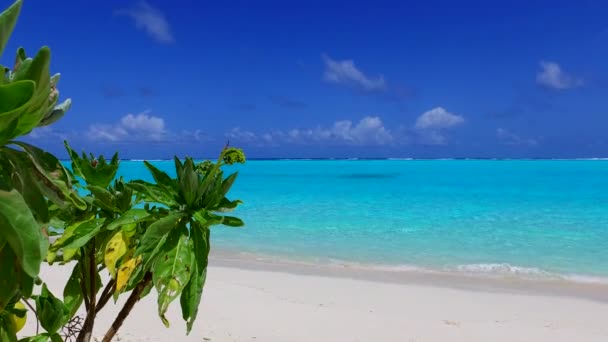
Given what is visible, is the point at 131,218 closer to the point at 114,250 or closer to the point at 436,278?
the point at 114,250

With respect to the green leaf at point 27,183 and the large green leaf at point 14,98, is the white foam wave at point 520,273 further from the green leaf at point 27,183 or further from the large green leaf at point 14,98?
the large green leaf at point 14,98

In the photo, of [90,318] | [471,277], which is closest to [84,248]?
[90,318]

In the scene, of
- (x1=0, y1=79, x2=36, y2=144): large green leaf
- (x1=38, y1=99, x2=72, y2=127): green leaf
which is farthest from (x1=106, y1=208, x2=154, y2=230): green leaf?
(x1=0, y1=79, x2=36, y2=144): large green leaf

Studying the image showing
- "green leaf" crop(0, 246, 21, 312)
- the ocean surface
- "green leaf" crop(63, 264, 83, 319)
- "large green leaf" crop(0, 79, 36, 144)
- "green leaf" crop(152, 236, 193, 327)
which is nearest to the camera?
"large green leaf" crop(0, 79, 36, 144)

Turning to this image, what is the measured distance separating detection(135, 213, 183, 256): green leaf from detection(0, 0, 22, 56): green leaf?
77 cm

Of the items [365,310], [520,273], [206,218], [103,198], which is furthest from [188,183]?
[520,273]

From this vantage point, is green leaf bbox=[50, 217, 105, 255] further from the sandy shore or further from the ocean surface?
the ocean surface

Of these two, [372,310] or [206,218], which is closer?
[206,218]

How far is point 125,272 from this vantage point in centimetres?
161

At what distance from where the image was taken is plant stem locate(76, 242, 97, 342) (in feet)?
5.48

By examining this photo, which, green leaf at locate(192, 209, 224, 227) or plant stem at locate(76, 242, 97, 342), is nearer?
green leaf at locate(192, 209, 224, 227)

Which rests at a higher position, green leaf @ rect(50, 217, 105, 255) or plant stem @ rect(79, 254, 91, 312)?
green leaf @ rect(50, 217, 105, 255)

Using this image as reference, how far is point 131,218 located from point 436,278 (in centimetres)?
755

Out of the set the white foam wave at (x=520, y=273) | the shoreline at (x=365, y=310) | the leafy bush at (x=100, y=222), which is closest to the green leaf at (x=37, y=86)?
the leafy bush at (x=100, y=222)
